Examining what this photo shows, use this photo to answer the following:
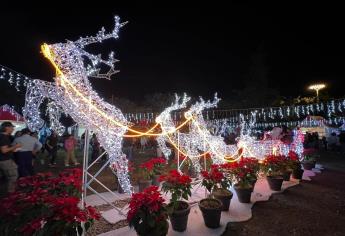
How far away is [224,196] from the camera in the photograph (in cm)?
542

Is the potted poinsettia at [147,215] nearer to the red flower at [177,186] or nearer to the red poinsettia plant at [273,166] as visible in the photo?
the red flower at [177,186]

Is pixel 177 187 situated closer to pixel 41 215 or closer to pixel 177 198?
pixel 177 198

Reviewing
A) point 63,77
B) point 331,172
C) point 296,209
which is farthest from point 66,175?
point 331,172

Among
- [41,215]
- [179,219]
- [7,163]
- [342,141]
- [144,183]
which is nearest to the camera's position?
[41,215]

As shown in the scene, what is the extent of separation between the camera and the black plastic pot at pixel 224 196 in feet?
17.8

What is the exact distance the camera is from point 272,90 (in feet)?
116

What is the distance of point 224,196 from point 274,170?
3037 millimetres

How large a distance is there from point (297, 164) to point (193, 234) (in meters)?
5.84

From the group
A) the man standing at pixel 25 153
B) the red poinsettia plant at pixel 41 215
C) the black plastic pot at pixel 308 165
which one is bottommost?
the black plastic pot at pixel 308 165

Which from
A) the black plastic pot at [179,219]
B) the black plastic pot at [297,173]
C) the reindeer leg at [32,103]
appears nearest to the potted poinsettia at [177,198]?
the black plastic pot at [179,219]

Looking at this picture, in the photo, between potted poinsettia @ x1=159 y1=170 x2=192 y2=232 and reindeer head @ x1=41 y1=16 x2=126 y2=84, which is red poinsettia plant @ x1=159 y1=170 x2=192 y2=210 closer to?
potted poinsettia @ x1=159 y1=170 x2=192 y2=232

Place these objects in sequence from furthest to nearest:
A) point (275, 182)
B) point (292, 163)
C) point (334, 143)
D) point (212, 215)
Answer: point (334, 143)
point (292, 163)
point (275, 182)
point (212, 215)

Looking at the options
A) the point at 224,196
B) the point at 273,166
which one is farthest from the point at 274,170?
the point at 224,196

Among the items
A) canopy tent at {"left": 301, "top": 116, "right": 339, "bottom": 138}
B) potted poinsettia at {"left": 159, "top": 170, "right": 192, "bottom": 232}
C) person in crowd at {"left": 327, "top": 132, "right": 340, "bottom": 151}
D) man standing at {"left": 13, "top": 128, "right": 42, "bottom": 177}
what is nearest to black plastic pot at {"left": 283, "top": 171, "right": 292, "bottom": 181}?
potted poinsettia at {"left": 159, "top": 170, "right": 192, "bottom": 232}
